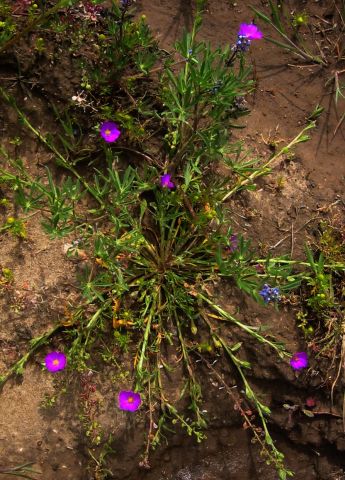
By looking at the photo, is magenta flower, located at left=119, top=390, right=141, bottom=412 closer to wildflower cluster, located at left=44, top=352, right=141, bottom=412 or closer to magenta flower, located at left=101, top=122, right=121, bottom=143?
wildflower cluster, located at left=44, top=352, right=141, bottom=412

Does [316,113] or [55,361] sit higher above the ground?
[316,113]

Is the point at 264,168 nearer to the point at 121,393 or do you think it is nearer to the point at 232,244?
the point at 232,244

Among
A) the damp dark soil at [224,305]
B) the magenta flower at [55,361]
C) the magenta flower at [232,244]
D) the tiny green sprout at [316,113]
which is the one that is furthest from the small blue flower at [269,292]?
the tiny green sprout at [316,113]

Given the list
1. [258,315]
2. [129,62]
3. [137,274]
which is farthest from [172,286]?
[129,62]

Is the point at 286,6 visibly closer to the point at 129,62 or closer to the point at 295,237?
the point at 129,62

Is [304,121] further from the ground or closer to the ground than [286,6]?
closer to the ground

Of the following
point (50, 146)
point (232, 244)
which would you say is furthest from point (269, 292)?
point (50, 146)

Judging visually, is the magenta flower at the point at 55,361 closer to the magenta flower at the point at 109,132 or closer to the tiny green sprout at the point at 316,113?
the magenta flower at the point at 109,132

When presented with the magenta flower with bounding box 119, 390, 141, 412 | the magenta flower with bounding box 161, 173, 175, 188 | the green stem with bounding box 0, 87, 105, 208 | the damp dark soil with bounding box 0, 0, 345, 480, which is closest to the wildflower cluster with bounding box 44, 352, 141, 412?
the magenta flower with bounding box 119, 390, 141, 412
